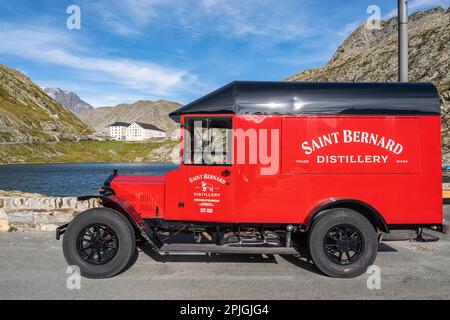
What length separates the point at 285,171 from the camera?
498cm

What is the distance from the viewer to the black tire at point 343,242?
15.7 feet

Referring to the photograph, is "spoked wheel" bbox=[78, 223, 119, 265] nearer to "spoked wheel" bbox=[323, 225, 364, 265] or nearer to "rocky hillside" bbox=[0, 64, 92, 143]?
"spoked wheel" bbox=[323, 225, 364, 265]

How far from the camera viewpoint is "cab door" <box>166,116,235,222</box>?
5.02m

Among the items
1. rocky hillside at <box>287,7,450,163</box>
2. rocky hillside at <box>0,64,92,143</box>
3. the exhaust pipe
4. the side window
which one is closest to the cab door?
the side window

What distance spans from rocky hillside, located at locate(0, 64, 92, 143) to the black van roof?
103265 mm

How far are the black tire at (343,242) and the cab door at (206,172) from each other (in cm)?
138

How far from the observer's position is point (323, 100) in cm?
497

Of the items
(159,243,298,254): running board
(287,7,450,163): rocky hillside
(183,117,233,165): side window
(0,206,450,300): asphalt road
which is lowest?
(0,206,450,300): asphalt road

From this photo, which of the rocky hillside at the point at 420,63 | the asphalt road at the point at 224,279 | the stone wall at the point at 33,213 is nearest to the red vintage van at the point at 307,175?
the asphalt road at the point at 224,279

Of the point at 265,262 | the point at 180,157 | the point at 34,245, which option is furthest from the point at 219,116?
the point at 34,245

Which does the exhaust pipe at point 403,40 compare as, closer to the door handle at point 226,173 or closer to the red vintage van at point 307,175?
the red vintage van at point 307,175

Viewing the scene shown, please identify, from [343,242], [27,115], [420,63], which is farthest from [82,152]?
[343,242]

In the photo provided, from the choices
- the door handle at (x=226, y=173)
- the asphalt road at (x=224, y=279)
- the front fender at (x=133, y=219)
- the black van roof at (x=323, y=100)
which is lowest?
the asphalt road at (x=224, y=279)
